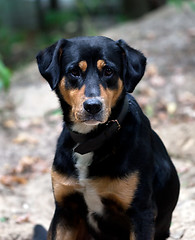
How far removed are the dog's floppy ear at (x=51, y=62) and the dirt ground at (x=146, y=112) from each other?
6.10ft

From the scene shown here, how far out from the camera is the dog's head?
3.42 meters

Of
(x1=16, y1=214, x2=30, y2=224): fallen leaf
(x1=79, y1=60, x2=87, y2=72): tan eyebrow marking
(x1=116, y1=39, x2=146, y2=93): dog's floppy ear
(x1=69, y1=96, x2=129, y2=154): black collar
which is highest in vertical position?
(x1=79, y1=60, x2=87, y2=72): tan eyebrow marking

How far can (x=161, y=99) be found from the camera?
816cm

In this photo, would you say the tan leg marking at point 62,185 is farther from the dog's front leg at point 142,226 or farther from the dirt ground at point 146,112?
the dirt ground at point 146,112

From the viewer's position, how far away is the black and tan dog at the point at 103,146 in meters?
3.45

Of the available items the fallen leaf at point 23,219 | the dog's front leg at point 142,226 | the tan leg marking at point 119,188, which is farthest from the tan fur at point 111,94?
the fallen leaf at point 23,219

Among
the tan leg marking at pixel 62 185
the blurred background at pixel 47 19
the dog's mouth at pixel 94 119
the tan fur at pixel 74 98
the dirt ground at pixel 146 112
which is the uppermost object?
the tan fur at pixel 74 98

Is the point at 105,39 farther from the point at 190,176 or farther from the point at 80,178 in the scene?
the point at 190,176

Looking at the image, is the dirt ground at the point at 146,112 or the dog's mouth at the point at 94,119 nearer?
the dog's mouth at the point at 94,119

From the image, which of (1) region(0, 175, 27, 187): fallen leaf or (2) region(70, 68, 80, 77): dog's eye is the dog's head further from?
(1) region(0, 175, 27, 187): fallen leaf

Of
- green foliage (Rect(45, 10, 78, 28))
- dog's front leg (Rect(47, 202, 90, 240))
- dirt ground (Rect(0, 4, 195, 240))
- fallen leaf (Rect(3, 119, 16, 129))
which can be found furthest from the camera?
green foliage (Rect(45, 10, 78, 28))

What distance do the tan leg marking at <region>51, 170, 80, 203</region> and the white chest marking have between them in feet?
0.19

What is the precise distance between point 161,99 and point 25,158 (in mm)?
2588

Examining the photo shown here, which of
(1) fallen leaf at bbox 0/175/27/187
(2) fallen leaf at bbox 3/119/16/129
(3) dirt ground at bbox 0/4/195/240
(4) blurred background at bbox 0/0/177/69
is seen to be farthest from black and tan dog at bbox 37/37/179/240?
(4) blurred background at bbox 0/0/177/69
